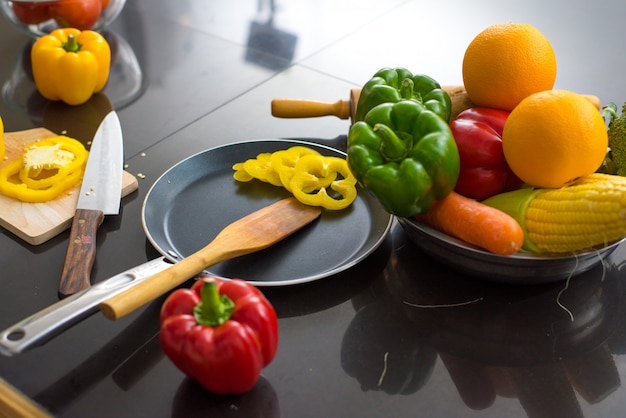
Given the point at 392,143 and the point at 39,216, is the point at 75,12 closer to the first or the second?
the point at 39,216

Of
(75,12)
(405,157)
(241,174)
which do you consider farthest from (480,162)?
(75,12)

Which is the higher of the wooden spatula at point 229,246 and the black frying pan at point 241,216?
the wooden spatula at point 229,246

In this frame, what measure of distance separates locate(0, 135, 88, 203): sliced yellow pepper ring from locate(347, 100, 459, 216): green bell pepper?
476 mm

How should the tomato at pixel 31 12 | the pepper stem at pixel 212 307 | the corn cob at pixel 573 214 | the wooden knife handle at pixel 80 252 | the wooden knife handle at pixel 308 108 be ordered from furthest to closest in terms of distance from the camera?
the tomato at pixel 31 12, the wooden knife handle at pixel 308 108, the wooden knife handle at pixel 80 252, the corn cob at pixel 573 214, the pepper stem at pixel 212 307

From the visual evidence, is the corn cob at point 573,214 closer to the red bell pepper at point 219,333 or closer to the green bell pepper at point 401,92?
the green bell pepper at point 401,92

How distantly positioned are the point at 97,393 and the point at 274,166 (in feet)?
1.52

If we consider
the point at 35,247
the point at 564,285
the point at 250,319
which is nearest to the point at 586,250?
the point at 564,285

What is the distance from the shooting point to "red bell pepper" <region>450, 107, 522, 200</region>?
928mm

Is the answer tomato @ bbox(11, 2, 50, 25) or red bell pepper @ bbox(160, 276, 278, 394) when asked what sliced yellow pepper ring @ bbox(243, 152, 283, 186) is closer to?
red bell pepper @ bbox(160, 276, 278, 394)

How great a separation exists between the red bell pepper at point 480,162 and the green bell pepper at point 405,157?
0.16 feet

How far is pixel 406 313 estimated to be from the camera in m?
0.92

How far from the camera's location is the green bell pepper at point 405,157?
2.85 feet

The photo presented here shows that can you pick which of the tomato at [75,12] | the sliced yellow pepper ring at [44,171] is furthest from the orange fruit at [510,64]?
the tomato at [75,12]

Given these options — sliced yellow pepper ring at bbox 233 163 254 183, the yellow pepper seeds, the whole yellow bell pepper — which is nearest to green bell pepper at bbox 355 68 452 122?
the yellow pepper seeds
